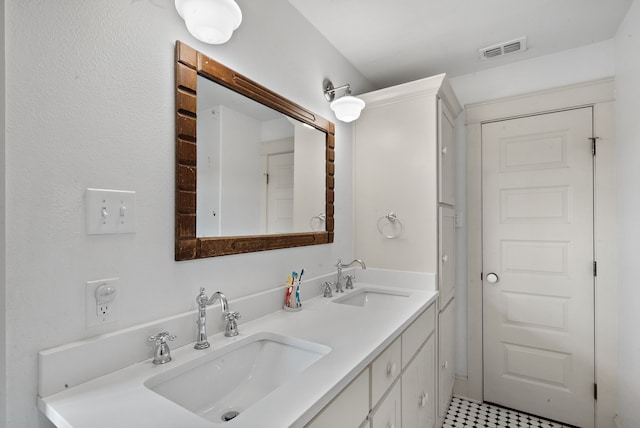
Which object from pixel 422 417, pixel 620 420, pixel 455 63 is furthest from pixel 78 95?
pixel 620 420

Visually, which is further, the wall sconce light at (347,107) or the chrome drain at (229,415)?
the wall sconce light at (347,107)

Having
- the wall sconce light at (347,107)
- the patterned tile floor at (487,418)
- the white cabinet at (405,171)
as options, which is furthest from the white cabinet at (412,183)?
the wall sconce light at (347,107)

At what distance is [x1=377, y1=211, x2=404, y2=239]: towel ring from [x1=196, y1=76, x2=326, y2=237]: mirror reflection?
17.1 inches

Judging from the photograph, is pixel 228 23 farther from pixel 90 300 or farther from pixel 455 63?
pixel 455 63

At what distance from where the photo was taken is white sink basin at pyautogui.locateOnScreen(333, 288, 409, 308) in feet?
6.02

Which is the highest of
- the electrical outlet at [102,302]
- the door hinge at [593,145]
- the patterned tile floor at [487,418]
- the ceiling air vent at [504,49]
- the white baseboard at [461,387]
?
the ceiling air vent at [504,49]

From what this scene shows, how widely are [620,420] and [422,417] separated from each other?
1215 millimetres

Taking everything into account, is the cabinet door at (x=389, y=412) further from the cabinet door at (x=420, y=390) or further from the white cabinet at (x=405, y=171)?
the white cabinet at (x=405, y=171)

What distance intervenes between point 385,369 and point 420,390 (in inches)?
21.9

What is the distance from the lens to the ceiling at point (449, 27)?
1588mm

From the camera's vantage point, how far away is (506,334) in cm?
218

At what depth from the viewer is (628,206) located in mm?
1674

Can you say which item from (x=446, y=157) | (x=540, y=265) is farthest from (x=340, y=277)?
(x=540, y=265)

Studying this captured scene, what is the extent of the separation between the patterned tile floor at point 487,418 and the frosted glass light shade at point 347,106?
1957 millimetres
